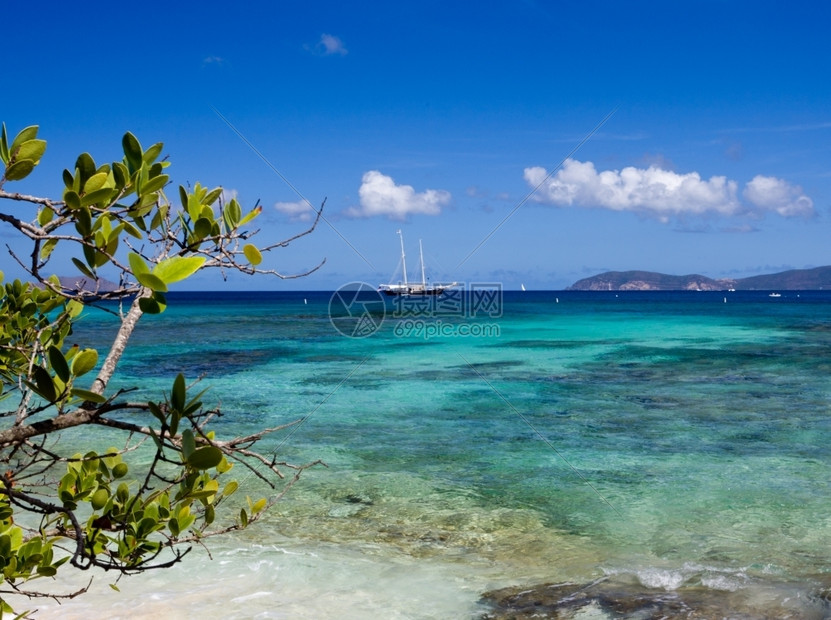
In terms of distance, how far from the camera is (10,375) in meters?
2.24

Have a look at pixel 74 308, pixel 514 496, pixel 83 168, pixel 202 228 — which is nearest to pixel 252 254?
pixel 202 228

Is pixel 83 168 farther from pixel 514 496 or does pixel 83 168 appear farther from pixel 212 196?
pixel 514 496

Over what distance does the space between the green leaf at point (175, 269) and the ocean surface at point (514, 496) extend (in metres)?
1.62

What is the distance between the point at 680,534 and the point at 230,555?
3370 millimetres

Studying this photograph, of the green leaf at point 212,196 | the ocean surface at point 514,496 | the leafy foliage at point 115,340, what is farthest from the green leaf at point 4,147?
the ocean surface at point 514,496

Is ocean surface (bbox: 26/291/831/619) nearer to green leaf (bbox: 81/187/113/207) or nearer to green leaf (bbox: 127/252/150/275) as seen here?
green leaf (bbox: 81/187/113/207)

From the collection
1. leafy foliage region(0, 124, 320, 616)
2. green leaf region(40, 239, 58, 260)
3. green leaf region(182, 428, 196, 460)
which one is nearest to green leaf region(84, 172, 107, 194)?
leafy foliage region(0, 124, 320, 616)

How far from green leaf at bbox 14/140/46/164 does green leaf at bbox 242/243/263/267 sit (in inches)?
17.3

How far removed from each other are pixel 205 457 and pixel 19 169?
679 millimetres

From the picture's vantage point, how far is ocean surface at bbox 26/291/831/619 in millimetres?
4426

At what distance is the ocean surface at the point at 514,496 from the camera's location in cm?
443

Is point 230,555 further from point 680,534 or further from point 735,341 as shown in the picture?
point 735,341

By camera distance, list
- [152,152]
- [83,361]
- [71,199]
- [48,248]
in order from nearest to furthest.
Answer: [71,199]
[152,152]
[83,361]
[48,248]

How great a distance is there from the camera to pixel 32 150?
142 cm
